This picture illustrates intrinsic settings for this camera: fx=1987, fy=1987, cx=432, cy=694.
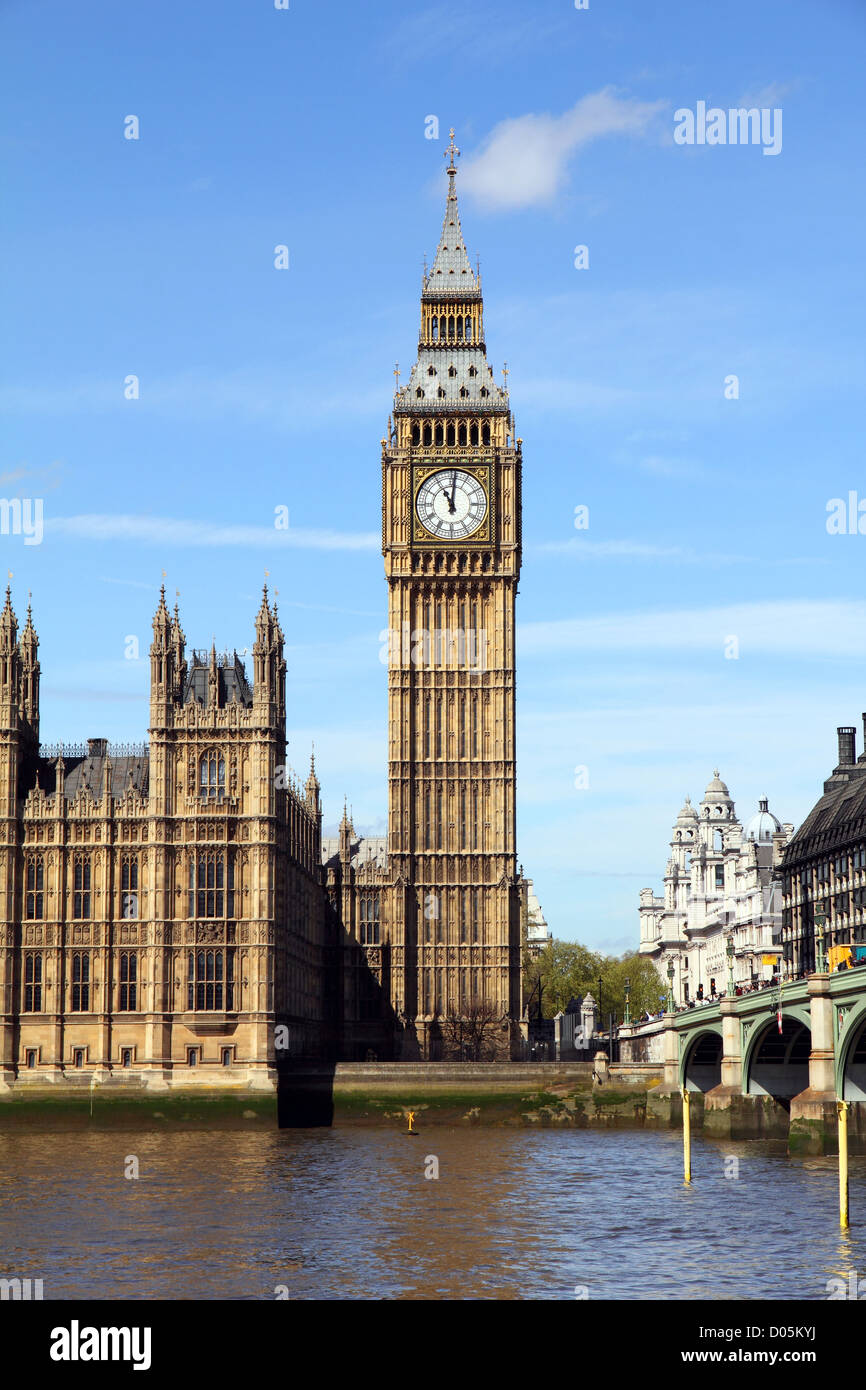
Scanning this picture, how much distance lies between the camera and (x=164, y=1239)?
50219mm

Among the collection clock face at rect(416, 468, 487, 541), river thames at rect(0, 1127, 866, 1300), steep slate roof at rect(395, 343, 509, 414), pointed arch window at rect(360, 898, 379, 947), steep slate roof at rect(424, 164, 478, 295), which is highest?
steep slate roof at rect(424, 164, 478, 295)

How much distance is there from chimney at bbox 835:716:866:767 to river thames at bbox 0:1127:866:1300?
66473mm

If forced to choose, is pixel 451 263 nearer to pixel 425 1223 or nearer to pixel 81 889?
pixel 81 889

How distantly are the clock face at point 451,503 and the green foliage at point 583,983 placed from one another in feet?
184

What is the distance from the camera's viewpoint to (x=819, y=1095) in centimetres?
7275

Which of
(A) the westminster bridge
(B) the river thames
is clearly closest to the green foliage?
(A) the westminster bridge

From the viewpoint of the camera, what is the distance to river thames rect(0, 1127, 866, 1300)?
140ft

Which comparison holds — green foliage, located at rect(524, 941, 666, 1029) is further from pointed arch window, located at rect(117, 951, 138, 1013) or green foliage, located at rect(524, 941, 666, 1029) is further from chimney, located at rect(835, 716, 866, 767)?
pointed arch window, located at rect(117, 951, 138, 1013)

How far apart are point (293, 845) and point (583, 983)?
250 ft

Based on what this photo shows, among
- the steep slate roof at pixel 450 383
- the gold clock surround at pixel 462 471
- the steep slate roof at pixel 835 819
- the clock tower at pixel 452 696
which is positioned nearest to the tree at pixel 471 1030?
the clock tower at pixel 452 696

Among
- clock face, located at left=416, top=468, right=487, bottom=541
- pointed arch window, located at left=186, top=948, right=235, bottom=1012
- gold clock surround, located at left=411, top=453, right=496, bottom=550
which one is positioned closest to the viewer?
pointed arch window, located at left=186, top=948, right=235, bottom=1012

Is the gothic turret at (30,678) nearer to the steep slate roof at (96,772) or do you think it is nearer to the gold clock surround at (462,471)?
the steep slate roof at (96,772)
